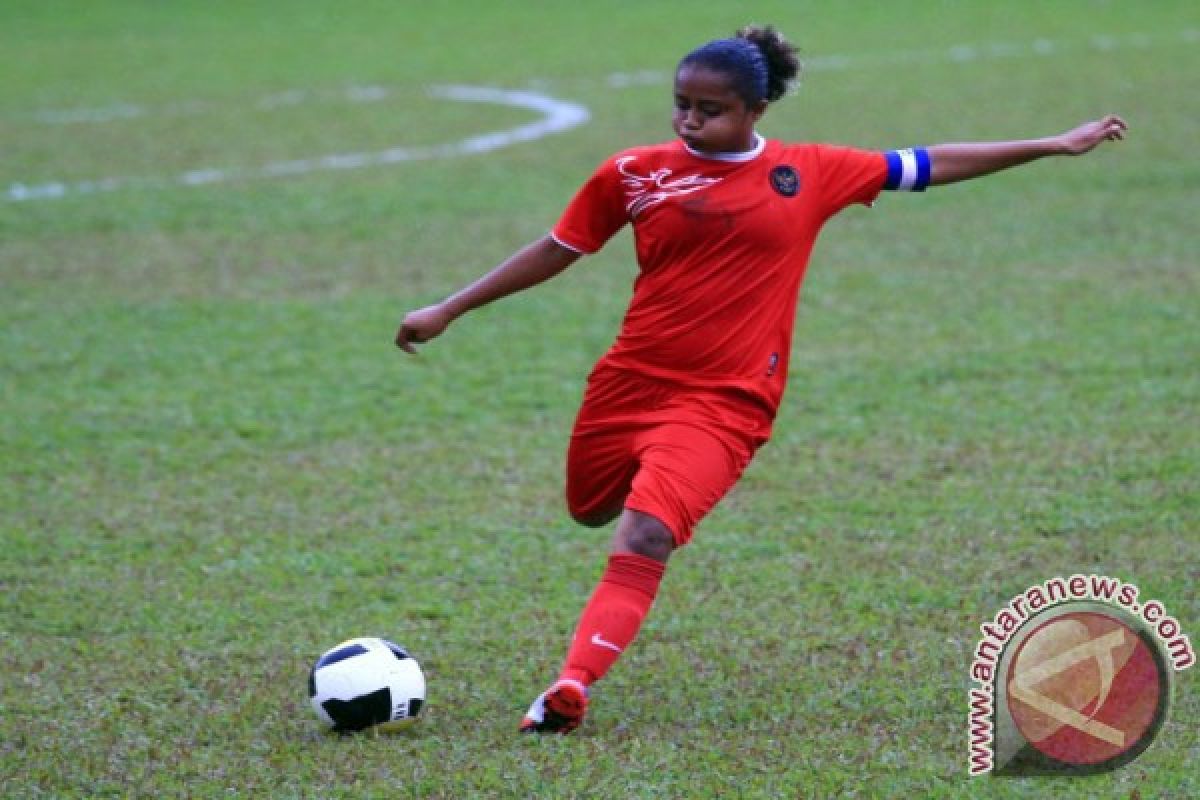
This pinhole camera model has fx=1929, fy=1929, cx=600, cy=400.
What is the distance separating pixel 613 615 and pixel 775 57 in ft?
4.72

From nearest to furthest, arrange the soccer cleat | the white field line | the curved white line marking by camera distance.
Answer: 1. the soccer cleat
2. the curved white line marking
3. the white field line

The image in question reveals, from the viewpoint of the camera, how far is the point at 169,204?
41.1ft

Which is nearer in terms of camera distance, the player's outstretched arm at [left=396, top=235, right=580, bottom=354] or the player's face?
the player's face

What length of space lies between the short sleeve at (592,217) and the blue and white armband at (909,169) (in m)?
0.68

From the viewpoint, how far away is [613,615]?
4570 millimetres

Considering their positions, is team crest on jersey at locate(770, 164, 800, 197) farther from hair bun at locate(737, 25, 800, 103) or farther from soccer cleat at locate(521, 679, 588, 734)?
soccer cleat at locate(521, 679, 588, 734)

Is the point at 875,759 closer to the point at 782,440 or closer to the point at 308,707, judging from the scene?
the point at 308,707

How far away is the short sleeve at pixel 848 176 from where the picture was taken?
4805 millimetres

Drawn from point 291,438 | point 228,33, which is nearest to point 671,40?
point 228,33

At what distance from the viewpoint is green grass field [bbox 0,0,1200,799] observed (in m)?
4.60

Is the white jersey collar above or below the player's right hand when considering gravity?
above

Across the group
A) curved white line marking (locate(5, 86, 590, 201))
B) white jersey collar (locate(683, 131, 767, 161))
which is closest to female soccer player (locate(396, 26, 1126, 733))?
white jersey collar (locate(683, 131, 767, 161))

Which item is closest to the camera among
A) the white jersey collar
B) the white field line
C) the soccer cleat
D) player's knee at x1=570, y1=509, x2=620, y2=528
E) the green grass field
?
the soccer cleat

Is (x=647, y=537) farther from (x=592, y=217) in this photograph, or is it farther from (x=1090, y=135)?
(x=1090, y=135)
